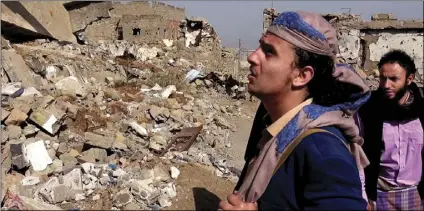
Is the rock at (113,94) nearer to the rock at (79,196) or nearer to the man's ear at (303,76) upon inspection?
the rock at (79,196)

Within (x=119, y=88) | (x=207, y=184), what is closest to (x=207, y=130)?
(x=119, y=88)

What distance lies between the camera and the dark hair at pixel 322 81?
3.87 feet

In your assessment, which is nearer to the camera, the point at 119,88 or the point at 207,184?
the point at 207,184

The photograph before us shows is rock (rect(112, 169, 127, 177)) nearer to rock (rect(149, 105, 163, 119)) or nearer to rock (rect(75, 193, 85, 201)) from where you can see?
rock (rect(75, 193, 85, 201))

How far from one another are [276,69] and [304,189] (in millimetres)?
317

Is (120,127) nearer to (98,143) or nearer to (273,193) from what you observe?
(98,143)

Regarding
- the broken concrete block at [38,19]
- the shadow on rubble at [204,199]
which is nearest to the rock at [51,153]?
the shadow on rubble at [204,199]

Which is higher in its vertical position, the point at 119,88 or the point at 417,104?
the point at 417,104

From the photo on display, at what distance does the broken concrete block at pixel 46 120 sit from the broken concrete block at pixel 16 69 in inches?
61.0

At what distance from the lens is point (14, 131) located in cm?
520

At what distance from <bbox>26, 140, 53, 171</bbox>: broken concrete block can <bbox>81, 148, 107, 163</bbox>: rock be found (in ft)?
1.25

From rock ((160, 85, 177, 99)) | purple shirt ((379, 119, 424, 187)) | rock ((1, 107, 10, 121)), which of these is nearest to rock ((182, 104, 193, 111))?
rock ((160, 85, 177, 99))

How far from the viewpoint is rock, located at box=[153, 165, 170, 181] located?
452cm

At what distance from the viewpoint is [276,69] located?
3.90ft
